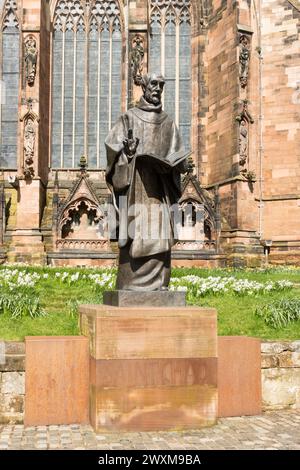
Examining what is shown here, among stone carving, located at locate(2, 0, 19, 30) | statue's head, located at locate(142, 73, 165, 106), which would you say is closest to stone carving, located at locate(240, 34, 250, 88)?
stone carving, located at locate(2, 0, 19, 30)

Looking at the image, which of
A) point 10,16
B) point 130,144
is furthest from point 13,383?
point 10,16

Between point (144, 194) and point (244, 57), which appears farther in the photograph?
point (244, 57)

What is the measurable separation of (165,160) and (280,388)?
9.08ft

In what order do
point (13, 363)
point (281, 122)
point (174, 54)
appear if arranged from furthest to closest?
point (174, 54) → point (281, 122) → point (13, 363)

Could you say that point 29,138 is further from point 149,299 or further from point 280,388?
point 280,388

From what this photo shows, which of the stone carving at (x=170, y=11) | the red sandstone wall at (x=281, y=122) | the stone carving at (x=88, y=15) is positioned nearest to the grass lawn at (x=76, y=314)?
the red sandstone wall at (x=281, y=122)

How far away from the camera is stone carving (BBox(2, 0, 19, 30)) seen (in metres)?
24.0

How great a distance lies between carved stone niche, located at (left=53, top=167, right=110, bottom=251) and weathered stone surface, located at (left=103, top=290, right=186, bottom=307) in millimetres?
15675

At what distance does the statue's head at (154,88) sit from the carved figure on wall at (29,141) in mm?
16212

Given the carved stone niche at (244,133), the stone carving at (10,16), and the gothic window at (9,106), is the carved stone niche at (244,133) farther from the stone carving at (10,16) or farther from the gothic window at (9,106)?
the stone carving at (10,16)

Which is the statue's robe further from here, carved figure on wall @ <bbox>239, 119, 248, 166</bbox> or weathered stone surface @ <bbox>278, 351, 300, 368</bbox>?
carved figure on wall @ <bbox>239, 119, 248, 166</bbox>

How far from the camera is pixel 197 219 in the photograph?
22.6 m

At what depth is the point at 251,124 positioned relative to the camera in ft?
69.7
